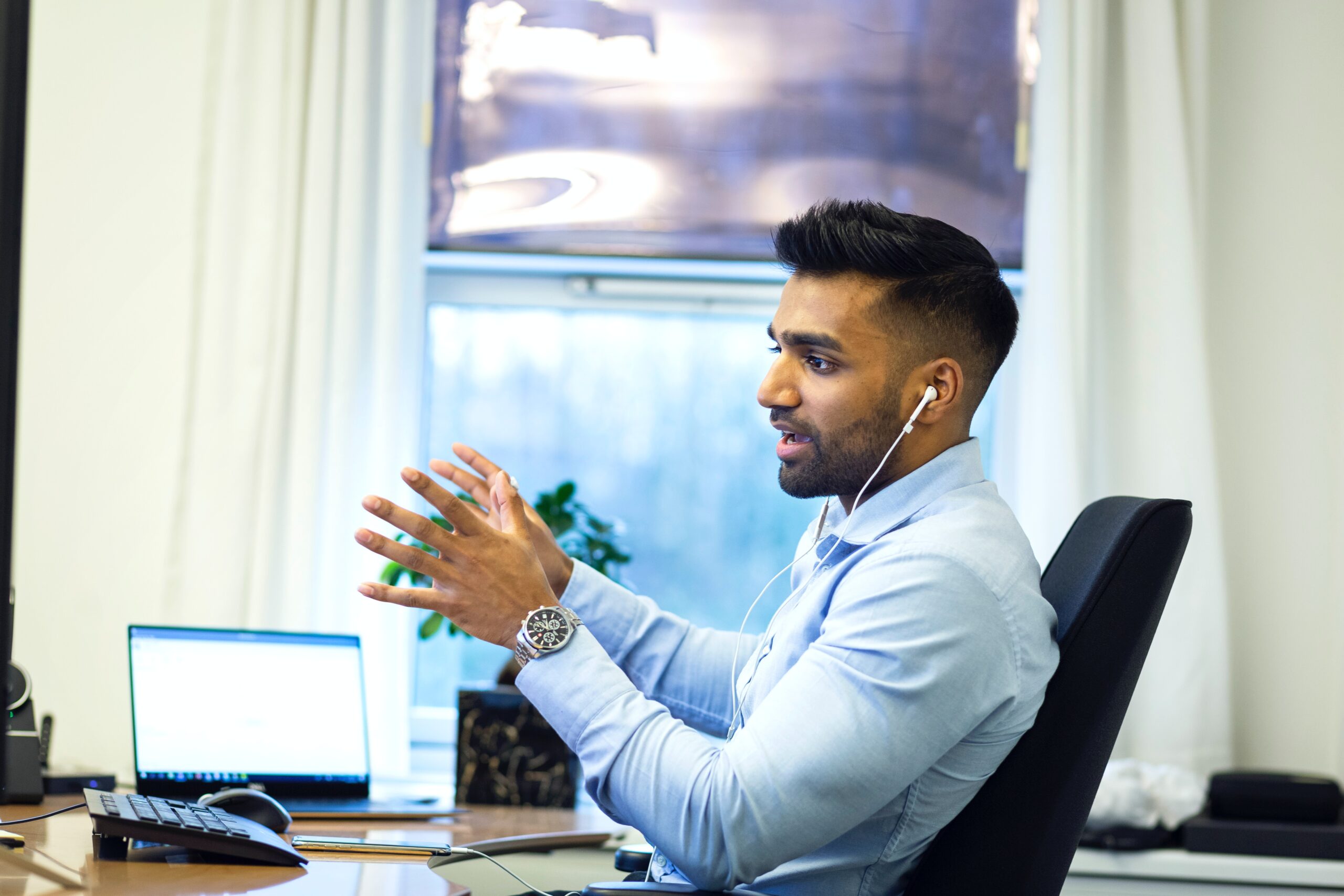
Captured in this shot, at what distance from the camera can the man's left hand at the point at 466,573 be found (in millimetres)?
1168

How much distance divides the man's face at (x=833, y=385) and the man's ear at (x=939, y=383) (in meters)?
0.03

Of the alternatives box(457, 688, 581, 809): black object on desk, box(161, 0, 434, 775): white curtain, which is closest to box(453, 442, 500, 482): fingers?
box(457, 688, 581, 809): black object on desk

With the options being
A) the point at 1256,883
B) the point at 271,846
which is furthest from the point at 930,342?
the point at 1256,883

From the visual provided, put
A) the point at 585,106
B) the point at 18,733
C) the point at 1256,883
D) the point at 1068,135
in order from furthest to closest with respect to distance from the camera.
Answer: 1. the point at 585,106
2. the point at 1068,135
3. the point at 1256,883
4. the point at 18,733

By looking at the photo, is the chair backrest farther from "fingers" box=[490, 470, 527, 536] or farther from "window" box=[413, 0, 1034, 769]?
"window" box=[413, 0, 1034, 769]

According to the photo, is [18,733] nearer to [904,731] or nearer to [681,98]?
[904,731]

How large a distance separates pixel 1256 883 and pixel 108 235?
2.46m

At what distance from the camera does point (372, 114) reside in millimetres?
2475

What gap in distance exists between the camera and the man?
1086 millimetres

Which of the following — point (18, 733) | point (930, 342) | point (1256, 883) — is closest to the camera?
point (930, 342)

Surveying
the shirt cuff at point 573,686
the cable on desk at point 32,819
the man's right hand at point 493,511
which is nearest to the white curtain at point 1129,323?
the man's right hand at point 493,511

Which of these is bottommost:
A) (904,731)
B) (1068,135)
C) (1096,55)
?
(904,731)

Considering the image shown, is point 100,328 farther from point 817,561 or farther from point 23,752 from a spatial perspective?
point 817,561

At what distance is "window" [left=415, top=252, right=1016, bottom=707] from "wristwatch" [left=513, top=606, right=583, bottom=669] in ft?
4.60
